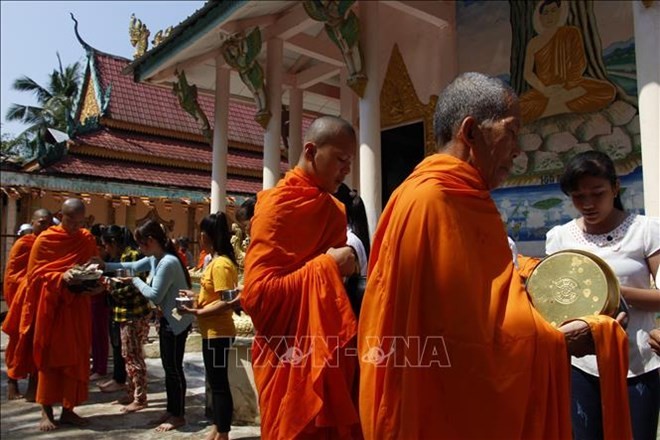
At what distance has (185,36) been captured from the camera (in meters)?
8.30

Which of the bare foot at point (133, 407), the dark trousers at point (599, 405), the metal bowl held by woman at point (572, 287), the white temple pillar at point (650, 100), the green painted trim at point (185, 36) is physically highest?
the green painted trim at point (185, 36)

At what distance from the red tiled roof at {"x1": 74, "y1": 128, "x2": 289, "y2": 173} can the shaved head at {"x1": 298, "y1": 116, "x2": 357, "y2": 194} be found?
10.7 meters

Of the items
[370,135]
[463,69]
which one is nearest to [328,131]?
[370,135]

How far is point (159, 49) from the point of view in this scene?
8.77 metres

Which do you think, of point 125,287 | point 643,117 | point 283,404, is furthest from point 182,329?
point 643,117

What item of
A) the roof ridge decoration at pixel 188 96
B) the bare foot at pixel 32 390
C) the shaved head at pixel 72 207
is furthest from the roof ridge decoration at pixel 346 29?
the bare foot at pixel 32 390

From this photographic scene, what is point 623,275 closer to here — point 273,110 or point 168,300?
point 168,300

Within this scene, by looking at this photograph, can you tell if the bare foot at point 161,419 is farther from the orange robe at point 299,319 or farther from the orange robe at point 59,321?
the orange robe at point 299,319

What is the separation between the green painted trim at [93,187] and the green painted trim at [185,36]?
3.38m

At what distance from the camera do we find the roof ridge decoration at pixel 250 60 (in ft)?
25.6

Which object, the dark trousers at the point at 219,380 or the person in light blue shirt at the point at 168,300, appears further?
the person in light blue shirt at the point at 168,300

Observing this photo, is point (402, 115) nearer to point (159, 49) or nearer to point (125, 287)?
point (159, 49)

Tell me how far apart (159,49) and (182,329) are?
19.7 feet

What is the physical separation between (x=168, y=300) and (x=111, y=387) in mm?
2182
